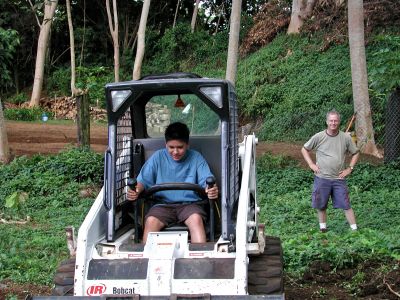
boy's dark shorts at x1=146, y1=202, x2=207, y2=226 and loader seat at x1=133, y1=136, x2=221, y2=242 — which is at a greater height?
loader seat at x1=133, y1=136, x2=221, y2=242

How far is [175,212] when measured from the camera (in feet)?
19.8

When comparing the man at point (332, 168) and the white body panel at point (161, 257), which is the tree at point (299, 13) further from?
the white body panel at point (161, 257)

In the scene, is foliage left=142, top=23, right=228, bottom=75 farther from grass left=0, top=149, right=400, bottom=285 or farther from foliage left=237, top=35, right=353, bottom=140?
grass left=0, top=149, right=400, bottom=285

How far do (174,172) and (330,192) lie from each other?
4.16m

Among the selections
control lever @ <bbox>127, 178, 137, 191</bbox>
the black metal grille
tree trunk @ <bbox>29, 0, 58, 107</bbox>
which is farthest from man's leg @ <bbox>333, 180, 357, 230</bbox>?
tree trunk @ <bbox>29, 0, 58, 107</bbox>

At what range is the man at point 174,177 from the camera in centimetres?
592

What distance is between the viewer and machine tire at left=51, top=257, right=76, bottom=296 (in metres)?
5.51

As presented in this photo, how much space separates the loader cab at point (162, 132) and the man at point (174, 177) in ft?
0.64

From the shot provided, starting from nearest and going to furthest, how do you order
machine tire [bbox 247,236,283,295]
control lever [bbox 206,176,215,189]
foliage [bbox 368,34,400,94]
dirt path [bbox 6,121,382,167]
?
machine tire [bbox 247,236,283,295] < control lever [bbox 206,176,215,189] < foliage [bbox 368,34,400,94] < dirt path [bbox 6,121,382,167]

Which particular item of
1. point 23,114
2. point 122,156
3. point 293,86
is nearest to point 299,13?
point 293,86

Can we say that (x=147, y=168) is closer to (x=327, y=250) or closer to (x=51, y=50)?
(x=327, y=250)

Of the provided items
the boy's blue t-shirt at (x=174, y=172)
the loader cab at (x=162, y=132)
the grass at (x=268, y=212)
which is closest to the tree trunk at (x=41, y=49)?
the grass at (x=268, y=212)

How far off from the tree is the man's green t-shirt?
736 inches

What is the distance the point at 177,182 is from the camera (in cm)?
599
